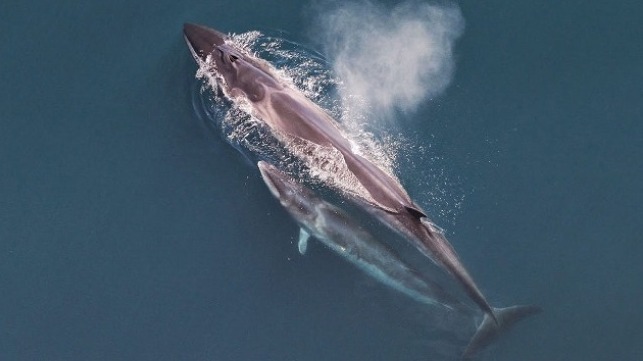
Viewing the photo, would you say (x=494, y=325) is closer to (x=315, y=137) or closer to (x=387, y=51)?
(x=315, y=137)

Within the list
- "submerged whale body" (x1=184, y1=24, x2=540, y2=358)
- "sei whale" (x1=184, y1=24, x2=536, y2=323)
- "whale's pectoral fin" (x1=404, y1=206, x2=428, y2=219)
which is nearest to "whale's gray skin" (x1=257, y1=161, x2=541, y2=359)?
"submerged whale body" (x1=184, y1=24, x2=540, y2=358)

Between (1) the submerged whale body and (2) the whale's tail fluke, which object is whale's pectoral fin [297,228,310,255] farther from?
(2) the whale's tail fluke

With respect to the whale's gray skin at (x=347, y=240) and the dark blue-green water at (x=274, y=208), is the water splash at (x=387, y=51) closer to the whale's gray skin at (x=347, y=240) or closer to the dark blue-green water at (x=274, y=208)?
the dark blue-green water at (x=274, y=208)

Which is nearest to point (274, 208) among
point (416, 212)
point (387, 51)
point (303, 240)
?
point (303, 240)

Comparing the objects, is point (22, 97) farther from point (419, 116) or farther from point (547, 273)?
point (547, 273)

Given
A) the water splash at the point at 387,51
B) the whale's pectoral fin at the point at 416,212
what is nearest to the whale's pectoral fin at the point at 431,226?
the whale's pectoral fin at the point at 416,212

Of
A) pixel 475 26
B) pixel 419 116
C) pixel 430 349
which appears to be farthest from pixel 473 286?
pixel 475 26

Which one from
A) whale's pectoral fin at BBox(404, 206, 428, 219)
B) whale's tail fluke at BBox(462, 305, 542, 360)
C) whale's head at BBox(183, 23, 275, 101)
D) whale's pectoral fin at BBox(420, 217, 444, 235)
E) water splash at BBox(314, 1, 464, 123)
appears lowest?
whale's tail fluke at BBox(462, 305, 542, 360)
